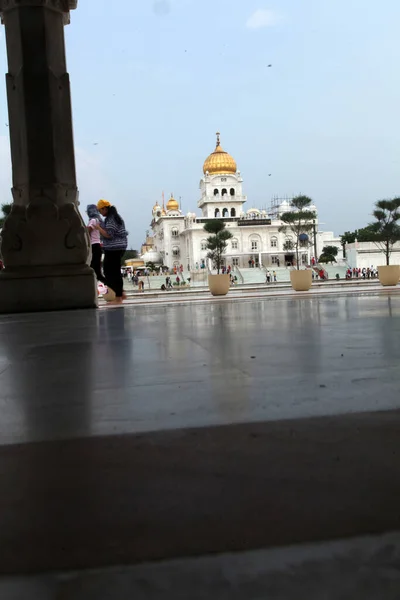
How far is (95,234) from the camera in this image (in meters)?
6.05

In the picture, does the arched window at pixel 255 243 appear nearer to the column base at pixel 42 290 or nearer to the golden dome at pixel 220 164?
the golden dome at pixel 220 164

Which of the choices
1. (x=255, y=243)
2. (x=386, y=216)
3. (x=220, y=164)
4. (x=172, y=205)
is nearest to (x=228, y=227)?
(x=255, y=243)

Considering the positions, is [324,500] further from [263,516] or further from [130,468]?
[130,468]

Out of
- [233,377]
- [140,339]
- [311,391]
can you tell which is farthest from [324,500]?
[140,339]

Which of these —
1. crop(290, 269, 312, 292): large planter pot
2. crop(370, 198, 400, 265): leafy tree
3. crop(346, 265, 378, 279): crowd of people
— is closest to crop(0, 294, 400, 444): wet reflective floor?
crop(290, 269, 312, 292): large planter pot

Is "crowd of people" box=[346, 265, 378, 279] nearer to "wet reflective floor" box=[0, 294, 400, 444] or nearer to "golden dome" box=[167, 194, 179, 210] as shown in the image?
"wet reflective floor" box=[0, 294, 400, 444]

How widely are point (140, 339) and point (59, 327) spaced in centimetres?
103

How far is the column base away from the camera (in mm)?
5094

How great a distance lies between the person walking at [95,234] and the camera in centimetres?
596

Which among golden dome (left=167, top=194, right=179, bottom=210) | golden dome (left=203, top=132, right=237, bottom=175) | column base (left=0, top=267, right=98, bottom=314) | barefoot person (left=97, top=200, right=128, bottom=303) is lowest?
column base (left=0, top=267, right=98, bottom=314)

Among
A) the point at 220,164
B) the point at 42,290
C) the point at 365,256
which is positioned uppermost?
the point at 220,164

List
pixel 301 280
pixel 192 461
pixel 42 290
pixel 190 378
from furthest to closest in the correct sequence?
pixel 301 280
pixel 42 290
pixel 190 378
pixel 192 461

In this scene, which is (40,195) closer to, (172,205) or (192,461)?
(192,461)

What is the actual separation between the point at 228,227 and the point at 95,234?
58238mm
